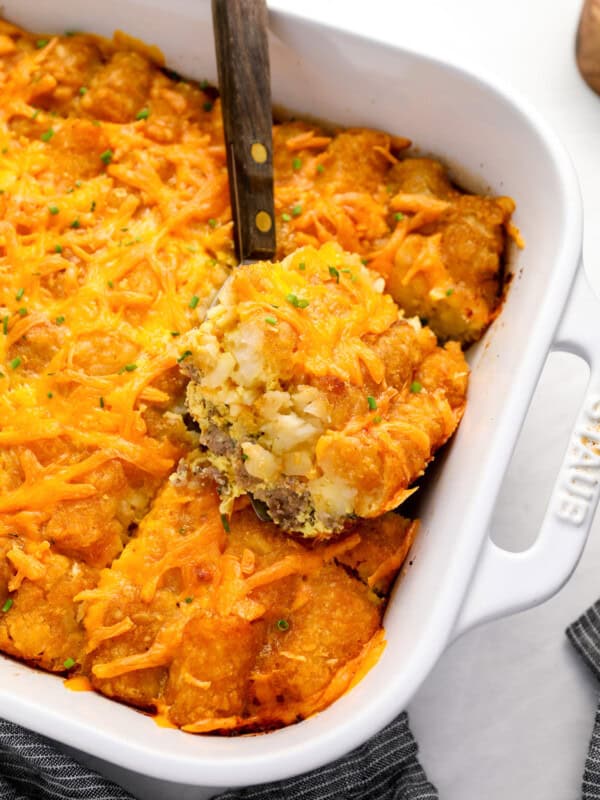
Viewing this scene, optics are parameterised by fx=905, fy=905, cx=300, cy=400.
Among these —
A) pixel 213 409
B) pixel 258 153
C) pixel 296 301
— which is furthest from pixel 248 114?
pixel 213 409

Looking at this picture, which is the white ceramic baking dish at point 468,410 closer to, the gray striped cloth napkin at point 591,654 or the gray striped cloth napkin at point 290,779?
the gray striped cloth napkin at point 290,779

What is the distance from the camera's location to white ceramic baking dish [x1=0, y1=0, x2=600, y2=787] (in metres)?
2.11

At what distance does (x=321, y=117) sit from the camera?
2842 mm

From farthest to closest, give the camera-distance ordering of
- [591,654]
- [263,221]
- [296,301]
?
[591,654], [263,221], [296,301]

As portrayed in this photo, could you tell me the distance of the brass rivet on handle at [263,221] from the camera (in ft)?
8.45

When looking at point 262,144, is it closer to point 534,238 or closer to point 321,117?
point 321,117

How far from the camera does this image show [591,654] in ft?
9.32

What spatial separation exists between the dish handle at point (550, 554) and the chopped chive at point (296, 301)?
0.74 meters

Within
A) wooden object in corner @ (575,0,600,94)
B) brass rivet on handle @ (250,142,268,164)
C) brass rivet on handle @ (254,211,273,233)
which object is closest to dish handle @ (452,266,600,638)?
brass rivet on handle @ (254,211,273,233)

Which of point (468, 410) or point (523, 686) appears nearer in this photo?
point (468, 410)

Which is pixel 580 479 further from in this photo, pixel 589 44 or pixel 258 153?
pixel 589 44

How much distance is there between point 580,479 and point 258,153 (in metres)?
1.25

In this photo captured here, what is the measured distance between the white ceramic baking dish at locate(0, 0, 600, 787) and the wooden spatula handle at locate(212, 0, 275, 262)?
12 centimetres

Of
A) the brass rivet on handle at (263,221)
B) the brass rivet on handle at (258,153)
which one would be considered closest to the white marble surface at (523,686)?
the brass rivet on handle at (258,153)
